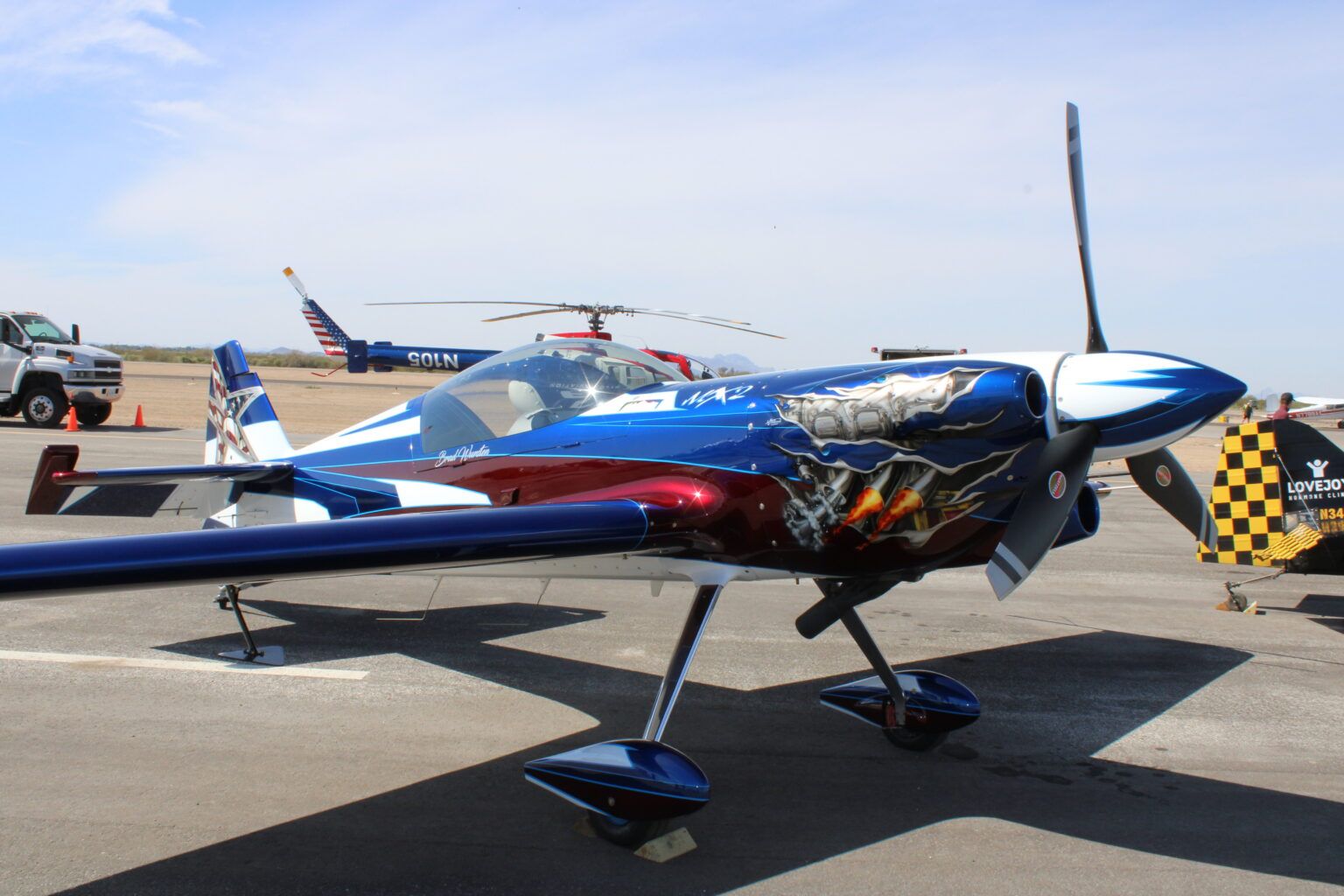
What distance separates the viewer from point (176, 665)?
6.70 m

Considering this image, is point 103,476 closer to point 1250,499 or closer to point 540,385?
point 540,385

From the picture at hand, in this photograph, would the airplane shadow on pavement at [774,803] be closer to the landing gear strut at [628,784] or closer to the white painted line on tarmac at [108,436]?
the landing gear strut at [628,784]

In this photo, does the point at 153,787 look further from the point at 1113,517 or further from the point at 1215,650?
the point at 1113,517

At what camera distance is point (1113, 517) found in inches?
593

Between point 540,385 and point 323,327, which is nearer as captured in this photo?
point 540,385

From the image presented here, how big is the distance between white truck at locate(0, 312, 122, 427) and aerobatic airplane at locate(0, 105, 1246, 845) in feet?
64.4

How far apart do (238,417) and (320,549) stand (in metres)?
5.00

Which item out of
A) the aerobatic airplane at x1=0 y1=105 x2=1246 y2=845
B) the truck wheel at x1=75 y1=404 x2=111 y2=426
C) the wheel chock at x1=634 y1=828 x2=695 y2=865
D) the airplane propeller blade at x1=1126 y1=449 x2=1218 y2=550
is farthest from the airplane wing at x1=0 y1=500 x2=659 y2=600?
the truck wheel at x1=75 y1=404 x2=111 y2=426

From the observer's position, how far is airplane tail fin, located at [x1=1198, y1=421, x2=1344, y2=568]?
8.56m

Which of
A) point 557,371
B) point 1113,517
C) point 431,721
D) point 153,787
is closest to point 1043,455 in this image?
point 557,371

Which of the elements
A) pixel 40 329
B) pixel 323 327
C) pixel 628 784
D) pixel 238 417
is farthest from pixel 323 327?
pixel 628 784

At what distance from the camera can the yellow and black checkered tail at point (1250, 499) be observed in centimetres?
877

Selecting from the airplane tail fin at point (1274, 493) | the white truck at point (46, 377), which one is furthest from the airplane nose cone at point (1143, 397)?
the white truck at point (46, 377)

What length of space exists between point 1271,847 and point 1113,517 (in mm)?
11382
